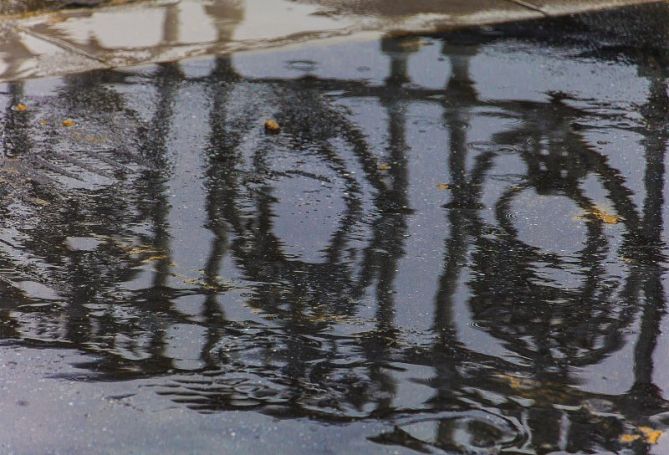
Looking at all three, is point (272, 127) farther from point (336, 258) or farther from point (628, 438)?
point (628, 438)

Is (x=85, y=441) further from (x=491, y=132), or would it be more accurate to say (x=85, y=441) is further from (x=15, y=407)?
(x=491, y=132)

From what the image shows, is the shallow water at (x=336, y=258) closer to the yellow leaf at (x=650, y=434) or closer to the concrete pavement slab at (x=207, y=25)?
the yellow leaf at (x=650, y=434)

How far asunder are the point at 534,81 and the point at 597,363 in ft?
10.7

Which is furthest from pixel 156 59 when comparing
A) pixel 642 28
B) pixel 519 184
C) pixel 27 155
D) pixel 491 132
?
pixel 642 28

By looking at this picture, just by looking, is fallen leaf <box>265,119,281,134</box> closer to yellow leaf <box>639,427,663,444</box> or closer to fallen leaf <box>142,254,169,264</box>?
fallen leaf <box>142,254,169,264</box>

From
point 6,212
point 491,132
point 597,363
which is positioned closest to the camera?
point 597,363

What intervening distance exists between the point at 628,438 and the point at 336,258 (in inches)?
56.7

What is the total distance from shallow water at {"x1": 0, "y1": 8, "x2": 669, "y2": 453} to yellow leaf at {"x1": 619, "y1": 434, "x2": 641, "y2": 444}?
0.01 m

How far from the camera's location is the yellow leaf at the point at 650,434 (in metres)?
2.93

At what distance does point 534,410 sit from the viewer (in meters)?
3.04

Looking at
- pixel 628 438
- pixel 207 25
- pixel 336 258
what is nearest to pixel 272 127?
pixel 336 258

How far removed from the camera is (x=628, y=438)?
2.93 metres

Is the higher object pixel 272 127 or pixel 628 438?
pixel 272 127

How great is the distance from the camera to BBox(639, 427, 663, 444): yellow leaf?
115 inches
